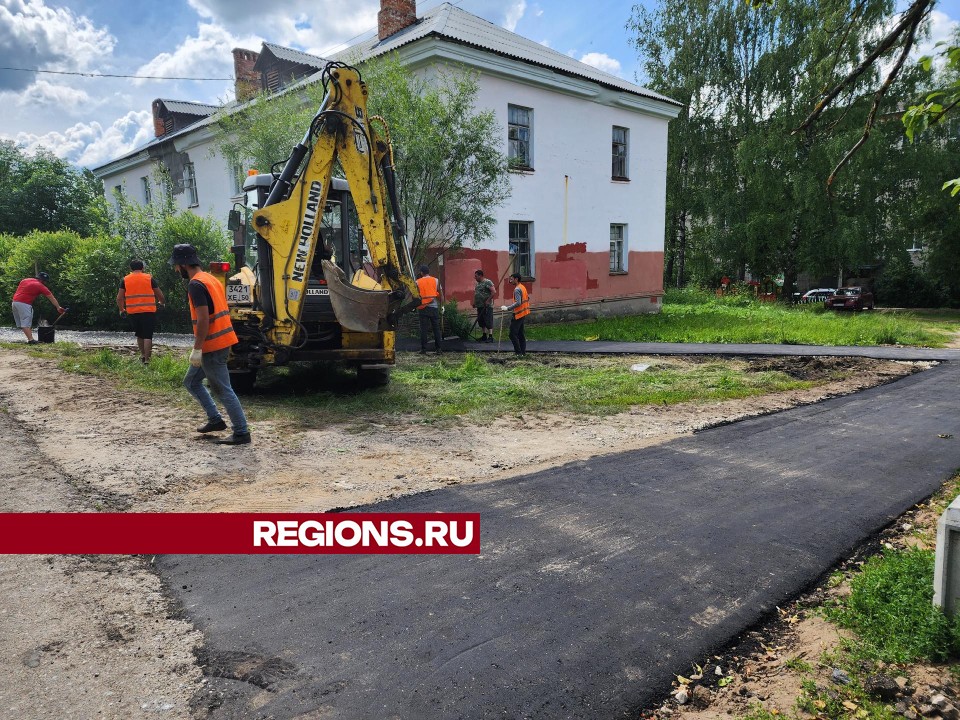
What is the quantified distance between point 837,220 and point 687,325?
10.2 meters

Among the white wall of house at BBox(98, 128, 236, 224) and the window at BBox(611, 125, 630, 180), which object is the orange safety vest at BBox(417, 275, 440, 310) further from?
the white wall of house at BBox(98, 128, 236, 224)

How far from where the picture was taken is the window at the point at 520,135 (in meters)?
19.0

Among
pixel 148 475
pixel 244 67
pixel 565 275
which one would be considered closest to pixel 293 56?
pixel 244 67

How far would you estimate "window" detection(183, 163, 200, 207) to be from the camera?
27438 millimetres

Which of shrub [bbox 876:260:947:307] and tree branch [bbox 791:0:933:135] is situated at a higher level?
tree branch [bbox 791:0:933:135]

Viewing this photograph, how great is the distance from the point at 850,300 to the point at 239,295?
2555 centimetres

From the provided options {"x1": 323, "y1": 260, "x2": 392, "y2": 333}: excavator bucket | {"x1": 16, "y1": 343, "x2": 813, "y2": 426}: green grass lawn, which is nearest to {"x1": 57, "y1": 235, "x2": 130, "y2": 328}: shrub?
{"x1": 16, "y1": 343, "x2": 813, "y2": 426}: green grass lawn

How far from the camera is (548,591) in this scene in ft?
12.0

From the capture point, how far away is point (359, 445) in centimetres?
685

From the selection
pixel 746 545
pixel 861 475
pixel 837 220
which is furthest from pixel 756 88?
pixel 746 545

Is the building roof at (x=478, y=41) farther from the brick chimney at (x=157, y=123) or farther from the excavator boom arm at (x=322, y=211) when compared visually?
the brick chimney at (x=157, y=123)

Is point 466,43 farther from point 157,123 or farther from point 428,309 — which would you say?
point 157,123

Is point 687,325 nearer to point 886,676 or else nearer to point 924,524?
point 924,524

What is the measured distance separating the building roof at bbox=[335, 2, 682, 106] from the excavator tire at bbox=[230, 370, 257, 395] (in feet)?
35.2
